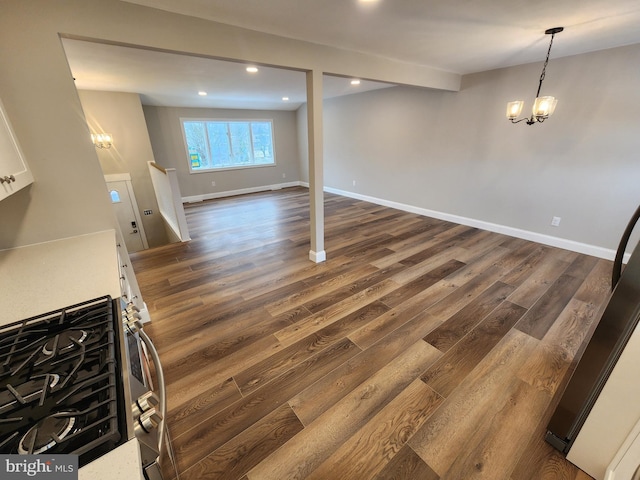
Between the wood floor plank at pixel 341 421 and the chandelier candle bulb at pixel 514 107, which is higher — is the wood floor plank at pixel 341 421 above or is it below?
below

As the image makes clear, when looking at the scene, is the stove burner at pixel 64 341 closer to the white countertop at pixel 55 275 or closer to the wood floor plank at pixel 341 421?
the white countertop at pixel 55 275

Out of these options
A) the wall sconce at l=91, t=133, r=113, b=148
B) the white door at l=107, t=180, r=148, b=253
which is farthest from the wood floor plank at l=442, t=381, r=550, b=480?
the wall sconce at l=91, t=133, r=113, b=148

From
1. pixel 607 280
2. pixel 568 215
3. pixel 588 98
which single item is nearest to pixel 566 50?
pixel 588 98

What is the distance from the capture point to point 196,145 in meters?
6.53

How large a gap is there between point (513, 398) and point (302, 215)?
415 cm

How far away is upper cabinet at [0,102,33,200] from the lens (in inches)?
46.9

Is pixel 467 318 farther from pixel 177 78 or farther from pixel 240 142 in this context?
pixel 240 142

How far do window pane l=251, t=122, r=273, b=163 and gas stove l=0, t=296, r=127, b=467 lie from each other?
7.09 m

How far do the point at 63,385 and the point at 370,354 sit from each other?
1.66m

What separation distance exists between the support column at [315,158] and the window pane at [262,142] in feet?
16.8

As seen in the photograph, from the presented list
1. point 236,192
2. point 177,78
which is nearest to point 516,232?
point 177,78

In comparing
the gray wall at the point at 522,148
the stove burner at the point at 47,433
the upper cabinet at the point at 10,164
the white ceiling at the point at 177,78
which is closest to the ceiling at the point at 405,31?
the white ceiling at the point at 177,78

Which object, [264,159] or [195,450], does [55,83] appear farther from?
[264,159]

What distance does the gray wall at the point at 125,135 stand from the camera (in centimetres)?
458
